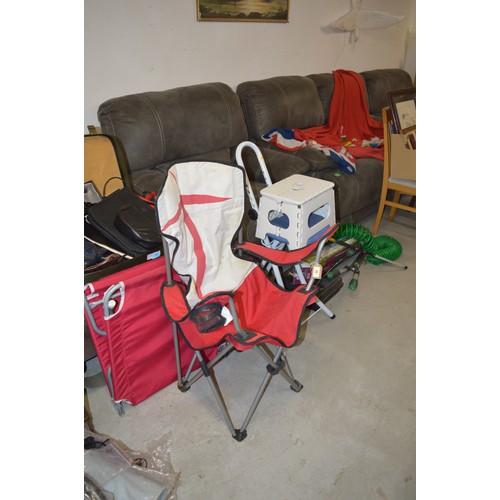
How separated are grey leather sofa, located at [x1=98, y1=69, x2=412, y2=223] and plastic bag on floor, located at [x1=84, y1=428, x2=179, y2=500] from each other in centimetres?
135

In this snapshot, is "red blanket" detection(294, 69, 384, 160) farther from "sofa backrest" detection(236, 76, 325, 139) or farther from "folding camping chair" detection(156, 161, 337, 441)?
"folding camping chair" detection(156, 161, 337, 441)

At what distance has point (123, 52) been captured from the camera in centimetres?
275

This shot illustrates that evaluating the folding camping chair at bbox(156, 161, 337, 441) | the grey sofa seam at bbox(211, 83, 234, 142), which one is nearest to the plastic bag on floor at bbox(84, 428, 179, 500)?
the folding camping chair at bbox(156, 161, 337, 441)

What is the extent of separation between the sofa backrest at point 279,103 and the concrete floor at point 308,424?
1.73 m

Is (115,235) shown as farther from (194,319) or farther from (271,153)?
(271,153)

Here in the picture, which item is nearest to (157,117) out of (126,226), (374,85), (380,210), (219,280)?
(126,226)

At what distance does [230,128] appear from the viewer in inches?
121

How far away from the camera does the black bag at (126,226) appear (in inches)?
71.2

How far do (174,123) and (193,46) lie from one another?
754 millimetres

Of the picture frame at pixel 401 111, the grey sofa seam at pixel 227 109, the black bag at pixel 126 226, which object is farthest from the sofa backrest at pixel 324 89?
the black bag at pixel 126 226

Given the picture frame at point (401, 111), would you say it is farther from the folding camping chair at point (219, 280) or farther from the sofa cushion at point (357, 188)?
the folding camping chair at point (219, 280)

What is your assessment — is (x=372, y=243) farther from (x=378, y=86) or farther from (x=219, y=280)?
(x=378, y=86)

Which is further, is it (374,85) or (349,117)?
(374,85)
